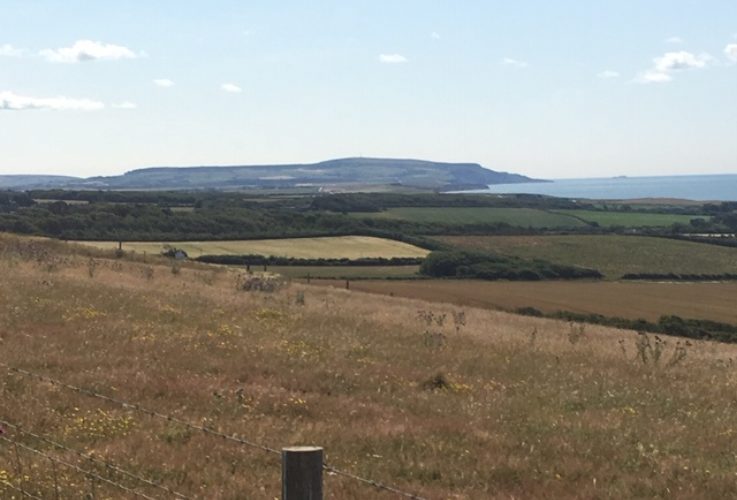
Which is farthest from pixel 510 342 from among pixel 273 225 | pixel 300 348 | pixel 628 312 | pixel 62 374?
pixel 273 225

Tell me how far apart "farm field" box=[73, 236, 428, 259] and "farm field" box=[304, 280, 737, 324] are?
1981 centimetres

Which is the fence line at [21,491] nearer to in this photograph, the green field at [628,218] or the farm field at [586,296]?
the farm field at [586,296]

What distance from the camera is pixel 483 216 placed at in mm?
171000

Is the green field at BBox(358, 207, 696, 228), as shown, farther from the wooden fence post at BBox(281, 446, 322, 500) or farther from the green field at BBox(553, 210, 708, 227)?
the wooden fence post at BBox(281, 446, 322, 500)

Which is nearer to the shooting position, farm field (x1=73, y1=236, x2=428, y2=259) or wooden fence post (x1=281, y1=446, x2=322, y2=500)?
wooden fence post (x1=281, y1=446, x2=322, y2=500)

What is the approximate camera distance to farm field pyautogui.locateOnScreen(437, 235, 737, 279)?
9344 centimetres

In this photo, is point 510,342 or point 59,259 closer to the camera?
point 510,342

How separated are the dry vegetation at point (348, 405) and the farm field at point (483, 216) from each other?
132 metres

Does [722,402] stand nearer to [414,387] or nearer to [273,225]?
[414,387]

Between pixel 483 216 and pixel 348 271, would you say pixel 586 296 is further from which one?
pixel 483 216

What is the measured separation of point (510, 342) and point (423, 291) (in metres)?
36.9

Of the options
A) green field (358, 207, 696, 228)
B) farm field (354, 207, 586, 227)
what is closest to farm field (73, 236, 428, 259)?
green field (358, 207, 696, 228)

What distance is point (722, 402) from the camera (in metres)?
16.3

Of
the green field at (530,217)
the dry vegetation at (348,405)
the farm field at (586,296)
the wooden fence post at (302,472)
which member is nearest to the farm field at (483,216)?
the green field at (530,217)
